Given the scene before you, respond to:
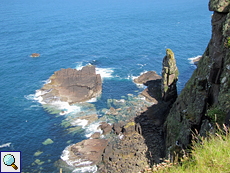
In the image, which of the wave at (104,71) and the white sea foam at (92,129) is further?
the wave at (104,71)

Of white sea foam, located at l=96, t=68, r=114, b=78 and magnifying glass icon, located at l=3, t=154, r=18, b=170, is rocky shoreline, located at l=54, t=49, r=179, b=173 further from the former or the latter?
white sea foam, located at l=96, t=68, r=114, b=78

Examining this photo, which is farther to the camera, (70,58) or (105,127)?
(70,58)

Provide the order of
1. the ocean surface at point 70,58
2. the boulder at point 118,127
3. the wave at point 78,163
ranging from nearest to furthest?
1. the wave at point 78,163
2. the boulder at point 118,127
3. the ocean surface at point 70,58

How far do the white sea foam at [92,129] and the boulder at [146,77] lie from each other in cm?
2589

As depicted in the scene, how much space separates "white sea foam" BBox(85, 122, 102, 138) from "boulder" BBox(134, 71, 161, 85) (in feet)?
84.9

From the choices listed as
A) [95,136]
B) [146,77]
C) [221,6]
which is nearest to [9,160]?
[95,136]

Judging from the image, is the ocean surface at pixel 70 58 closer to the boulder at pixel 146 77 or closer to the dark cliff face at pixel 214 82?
the boulder at pixel 146 77

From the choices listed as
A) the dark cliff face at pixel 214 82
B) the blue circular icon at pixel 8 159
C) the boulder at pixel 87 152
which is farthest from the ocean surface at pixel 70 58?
the dark cliff face at pixel 214 82

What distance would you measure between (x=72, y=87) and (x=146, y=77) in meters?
25.9

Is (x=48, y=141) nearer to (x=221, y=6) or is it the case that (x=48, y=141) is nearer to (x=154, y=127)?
(x=154, y=127)

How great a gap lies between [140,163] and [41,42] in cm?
9238

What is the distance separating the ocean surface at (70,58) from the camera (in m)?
48.5

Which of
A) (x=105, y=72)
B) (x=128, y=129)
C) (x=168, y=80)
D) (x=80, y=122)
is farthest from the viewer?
(x=105, y=72)

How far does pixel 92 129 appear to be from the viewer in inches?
1996
